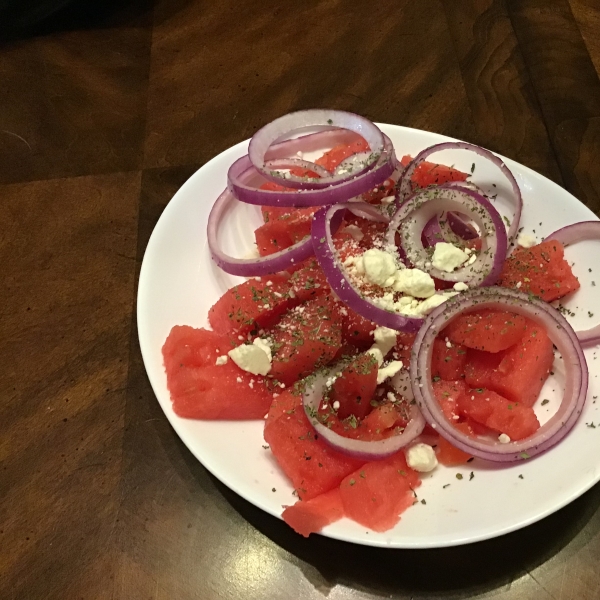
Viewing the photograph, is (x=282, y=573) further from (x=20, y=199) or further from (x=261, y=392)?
(x=20, y=199)

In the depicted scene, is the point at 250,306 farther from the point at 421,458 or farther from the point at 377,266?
the point at 421,458

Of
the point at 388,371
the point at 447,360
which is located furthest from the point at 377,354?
the point at 447,360

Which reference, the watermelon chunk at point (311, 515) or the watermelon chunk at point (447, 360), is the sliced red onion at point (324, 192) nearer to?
the watermelon chunk at point (447, 360)

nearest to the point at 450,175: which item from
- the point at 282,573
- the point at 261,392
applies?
the point at 261,392

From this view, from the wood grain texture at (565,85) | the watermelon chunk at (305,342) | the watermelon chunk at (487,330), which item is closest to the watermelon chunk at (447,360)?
the watermelon chunk at (487,330)

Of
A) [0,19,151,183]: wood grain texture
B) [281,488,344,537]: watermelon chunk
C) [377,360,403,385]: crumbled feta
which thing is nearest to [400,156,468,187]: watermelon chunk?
[377,360,403,385]: crumbled feta

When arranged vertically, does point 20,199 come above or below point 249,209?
below

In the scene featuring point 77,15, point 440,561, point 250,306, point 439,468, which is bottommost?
point 440,561
